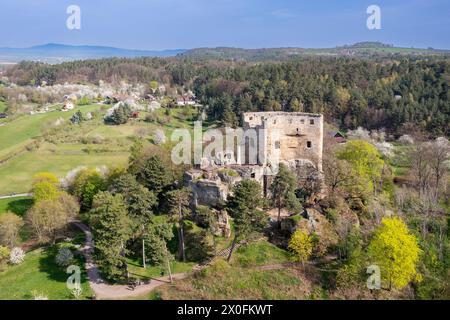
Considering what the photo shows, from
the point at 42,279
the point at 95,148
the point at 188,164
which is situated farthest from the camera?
the point at 95,148

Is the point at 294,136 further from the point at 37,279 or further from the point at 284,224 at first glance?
the point at 37,279

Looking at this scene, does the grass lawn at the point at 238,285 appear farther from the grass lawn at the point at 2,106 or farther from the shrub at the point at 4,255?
the grass lawn at the point at 2,106

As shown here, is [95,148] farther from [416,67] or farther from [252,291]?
[416,67]

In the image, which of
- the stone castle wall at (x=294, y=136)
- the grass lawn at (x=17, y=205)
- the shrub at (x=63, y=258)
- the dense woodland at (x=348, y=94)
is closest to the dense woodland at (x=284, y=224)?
the stone castle wall at (x=294, y=136)

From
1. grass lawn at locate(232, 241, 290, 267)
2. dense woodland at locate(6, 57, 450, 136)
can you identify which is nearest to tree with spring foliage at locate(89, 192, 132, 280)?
grass lawn at locate(232, 241, 290, 267)

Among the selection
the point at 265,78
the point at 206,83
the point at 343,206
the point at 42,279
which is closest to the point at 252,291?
the point at 343,206

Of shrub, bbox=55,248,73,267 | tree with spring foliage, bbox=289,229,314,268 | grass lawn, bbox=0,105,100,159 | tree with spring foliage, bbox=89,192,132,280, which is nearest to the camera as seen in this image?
tree with spring foliage, bbox=89,192,132,280

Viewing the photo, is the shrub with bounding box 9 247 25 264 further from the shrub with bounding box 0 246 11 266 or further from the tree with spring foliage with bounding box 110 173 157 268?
the tree with spring foliage with bounding box 110 173 157 268

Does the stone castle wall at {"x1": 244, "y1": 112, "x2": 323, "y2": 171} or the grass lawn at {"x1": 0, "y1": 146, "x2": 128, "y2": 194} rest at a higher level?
the stone castle wall at {"x1": 244, "y1": 112, "x2": 323, "y2": 171}

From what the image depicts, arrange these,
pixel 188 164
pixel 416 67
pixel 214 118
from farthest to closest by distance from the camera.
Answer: pixel 416 67
pixel 214 118
pixel 188 164
